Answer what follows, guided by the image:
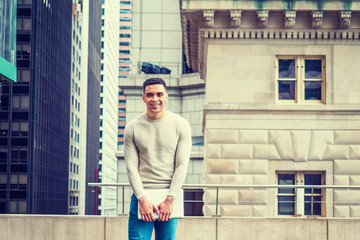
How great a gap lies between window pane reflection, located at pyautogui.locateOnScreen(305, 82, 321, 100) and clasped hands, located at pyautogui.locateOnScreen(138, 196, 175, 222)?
49.4 feet

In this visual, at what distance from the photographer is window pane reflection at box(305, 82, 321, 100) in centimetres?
2073

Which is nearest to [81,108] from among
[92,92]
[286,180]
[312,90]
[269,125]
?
[92,92]

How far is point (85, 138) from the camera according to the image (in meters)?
136

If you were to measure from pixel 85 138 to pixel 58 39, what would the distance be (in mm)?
34277

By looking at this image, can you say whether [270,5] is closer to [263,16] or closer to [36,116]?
[263,16]

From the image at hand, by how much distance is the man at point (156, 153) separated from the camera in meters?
6.41

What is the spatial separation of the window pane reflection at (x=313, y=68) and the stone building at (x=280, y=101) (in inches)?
1.2

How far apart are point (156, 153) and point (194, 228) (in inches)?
300

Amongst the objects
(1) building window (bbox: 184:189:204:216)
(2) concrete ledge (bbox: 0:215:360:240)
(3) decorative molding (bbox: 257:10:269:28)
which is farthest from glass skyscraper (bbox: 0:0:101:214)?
(2) concrete ledge (bbox: 0:215:360:240)

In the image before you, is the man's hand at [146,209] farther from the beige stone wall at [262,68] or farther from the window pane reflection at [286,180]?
the window pane reflection at [286,180]

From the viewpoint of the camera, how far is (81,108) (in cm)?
13550

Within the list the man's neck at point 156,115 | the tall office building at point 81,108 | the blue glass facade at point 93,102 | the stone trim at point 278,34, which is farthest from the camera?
the blue glass facade at point 93,102

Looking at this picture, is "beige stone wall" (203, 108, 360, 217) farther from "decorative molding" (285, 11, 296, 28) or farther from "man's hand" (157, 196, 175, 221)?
"man's hand" (157, 196, 175, 221)

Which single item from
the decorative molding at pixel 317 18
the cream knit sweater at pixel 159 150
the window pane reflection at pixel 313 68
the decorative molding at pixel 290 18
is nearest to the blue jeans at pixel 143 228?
the cream knit sweater at pixel 159 150
